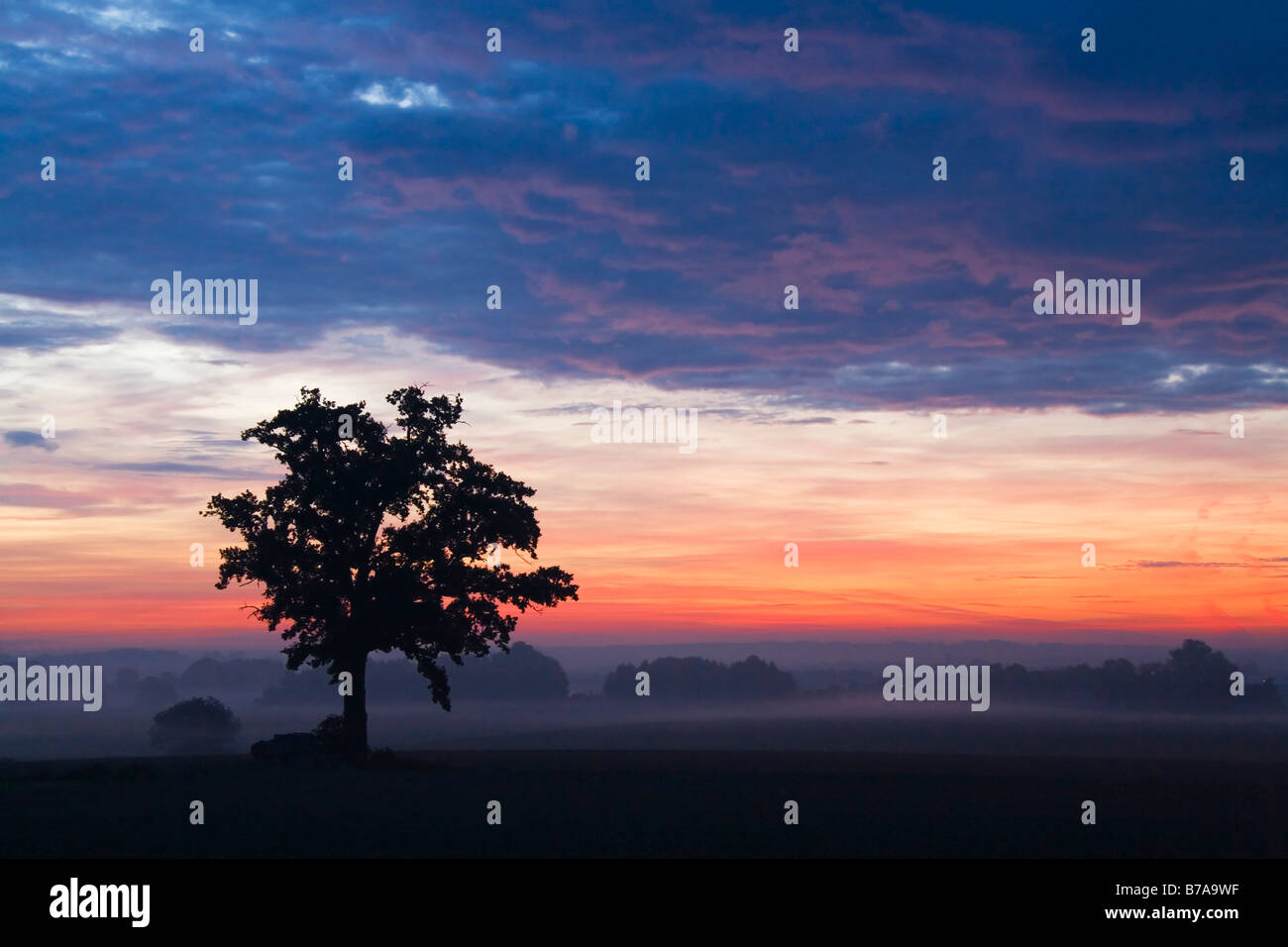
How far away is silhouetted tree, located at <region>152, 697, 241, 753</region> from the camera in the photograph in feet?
509

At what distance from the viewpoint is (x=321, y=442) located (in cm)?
4709

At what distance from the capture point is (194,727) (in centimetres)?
15850

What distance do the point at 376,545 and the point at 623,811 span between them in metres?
21.1

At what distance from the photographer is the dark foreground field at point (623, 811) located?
81.8 feet

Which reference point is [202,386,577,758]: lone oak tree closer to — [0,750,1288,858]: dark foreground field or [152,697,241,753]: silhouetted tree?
[0,750,1288,858]: dark foreground field

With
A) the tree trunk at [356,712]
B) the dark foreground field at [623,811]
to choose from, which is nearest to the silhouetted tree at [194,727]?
the dark foreground field at [623,811]

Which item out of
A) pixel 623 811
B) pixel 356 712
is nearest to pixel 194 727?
pixel 356 712

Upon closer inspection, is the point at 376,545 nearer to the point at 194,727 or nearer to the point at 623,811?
the point at 623,811

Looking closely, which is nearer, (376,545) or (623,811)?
(623,811)

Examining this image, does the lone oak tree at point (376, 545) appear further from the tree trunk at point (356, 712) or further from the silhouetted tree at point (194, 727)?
the silhouetted tree at point (194, 727)
